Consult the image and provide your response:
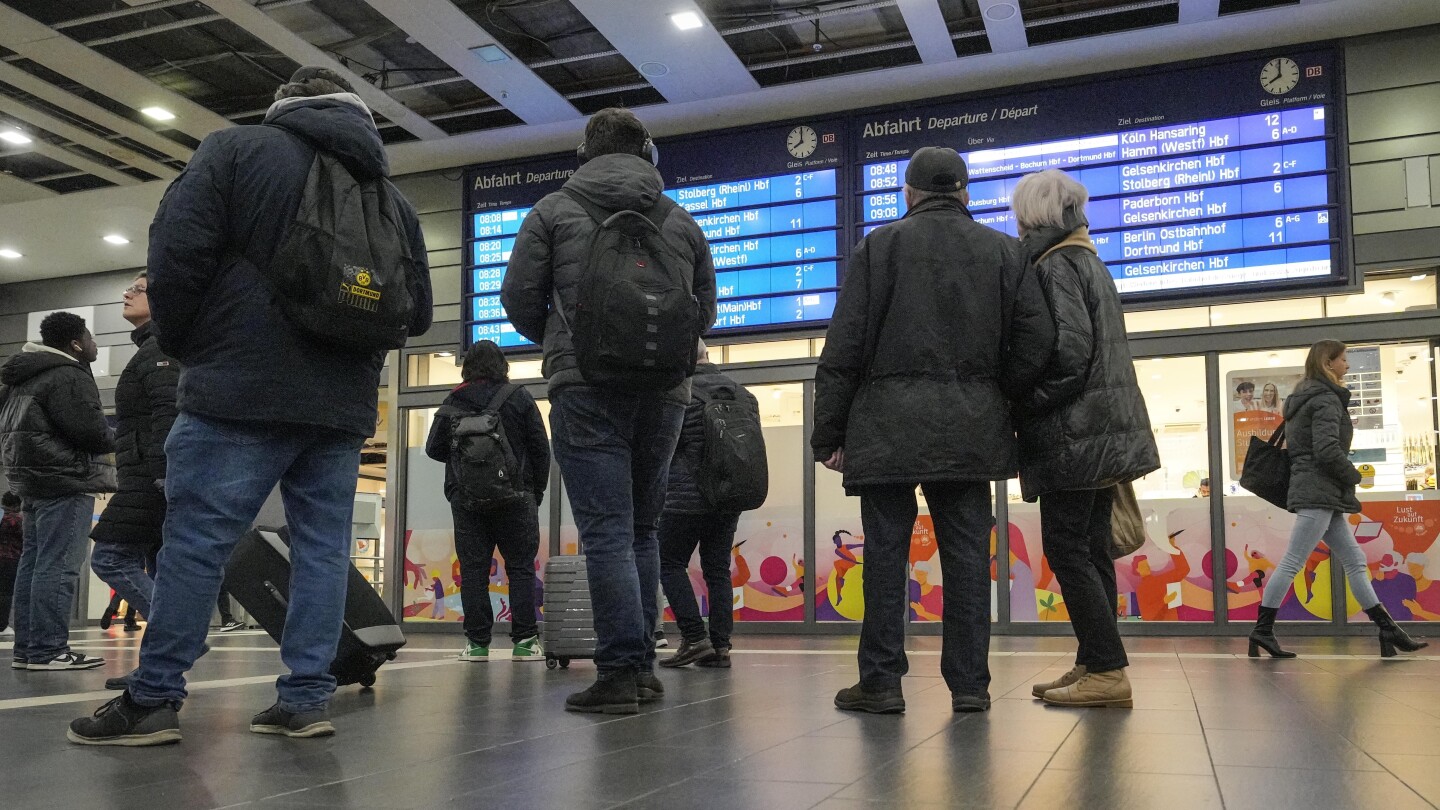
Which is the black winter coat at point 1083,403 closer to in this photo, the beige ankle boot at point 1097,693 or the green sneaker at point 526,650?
the beige ankle boot at point 1097,693

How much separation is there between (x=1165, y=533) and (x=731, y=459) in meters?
4.58

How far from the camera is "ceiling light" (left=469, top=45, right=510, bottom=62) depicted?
8398 millimetres

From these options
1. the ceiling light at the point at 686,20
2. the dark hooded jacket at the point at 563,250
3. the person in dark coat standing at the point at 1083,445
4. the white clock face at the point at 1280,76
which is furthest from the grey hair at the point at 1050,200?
the white clock face at the point at 1280,76

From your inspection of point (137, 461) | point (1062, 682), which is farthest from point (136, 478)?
point (1062, 682)

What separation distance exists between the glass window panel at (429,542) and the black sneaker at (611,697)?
21.8ft

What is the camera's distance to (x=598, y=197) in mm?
3576

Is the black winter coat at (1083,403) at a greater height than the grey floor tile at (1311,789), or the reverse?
the black winter coat at (1083,403)

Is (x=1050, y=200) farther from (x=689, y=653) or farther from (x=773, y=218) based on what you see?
(x=773, y=218)

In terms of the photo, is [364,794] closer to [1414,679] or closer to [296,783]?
[296,783]

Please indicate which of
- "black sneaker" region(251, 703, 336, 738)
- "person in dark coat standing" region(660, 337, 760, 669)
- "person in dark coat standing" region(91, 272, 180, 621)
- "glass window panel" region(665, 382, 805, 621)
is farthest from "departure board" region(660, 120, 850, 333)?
"black sneaker" region(251, 703, 336, 738)

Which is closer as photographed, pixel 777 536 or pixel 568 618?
pixel 568 618

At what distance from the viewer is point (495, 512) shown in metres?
5.69

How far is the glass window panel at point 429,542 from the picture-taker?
33.4 ft

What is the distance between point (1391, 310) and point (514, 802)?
784cm
